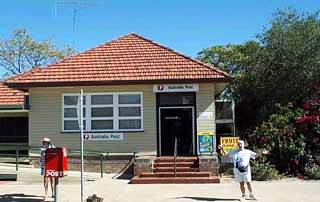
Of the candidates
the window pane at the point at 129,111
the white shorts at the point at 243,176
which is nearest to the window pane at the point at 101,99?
the window pane at the point at 129,111

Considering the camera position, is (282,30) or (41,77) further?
(282,30)

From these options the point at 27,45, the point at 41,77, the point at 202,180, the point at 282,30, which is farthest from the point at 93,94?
the point at 27,45

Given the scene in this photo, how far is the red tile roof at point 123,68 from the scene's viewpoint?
22094 millimetres

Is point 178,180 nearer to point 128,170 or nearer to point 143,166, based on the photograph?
point 143,166

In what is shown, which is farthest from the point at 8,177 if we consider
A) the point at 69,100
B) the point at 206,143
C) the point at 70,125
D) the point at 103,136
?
the point at 206,143

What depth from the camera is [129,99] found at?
893 inches

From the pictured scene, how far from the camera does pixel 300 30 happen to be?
25.7 meters

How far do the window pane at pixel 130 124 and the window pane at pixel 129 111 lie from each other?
0.96ft

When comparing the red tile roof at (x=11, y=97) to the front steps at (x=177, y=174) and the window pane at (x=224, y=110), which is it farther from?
the window pane at (x=224, y=110)

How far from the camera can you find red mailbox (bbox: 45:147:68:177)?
44.8 ft

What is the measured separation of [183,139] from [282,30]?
26.1 ft

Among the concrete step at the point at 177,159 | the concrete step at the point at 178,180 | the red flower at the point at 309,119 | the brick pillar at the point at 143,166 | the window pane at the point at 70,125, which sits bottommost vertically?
the concrete step at the point at 178,180

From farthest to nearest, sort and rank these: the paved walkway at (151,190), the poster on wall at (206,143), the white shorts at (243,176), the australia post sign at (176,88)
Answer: the australia post sign at (176,88), the poster on wall at (206,143), the paved walkway at (151,190), the white shorts at (243,176)

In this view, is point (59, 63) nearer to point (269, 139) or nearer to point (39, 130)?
point (39, 130)
